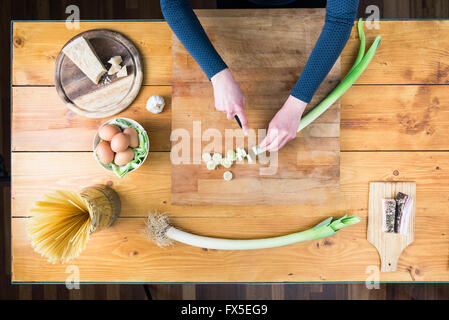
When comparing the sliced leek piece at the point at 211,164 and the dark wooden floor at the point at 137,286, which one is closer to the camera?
the sliced leek piece at the point at 211,164

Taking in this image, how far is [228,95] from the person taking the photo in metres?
0.77

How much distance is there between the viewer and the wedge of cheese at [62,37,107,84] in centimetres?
85

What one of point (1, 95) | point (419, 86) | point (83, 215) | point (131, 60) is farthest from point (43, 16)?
point (419, 86)

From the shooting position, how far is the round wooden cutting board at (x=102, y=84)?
87cm

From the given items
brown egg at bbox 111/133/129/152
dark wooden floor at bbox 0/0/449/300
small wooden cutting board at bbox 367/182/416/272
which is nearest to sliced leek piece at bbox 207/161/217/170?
brown egg at bbox 111/133/129/152

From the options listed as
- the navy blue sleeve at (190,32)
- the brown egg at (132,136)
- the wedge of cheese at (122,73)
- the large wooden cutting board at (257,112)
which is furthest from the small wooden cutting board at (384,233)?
the wedge of cheese at (122,73)

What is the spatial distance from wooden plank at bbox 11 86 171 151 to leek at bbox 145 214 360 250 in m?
0.23

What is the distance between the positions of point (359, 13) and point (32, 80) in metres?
1.38

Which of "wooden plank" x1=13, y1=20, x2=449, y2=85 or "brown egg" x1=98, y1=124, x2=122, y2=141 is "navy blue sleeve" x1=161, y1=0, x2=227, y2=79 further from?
"brown egg" x1=98, y1=124, x2=122, y2=141

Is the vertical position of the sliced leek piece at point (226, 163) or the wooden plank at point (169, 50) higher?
the wooden plank at point (169, 50)

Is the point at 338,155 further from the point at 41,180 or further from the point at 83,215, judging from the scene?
the point at 41,180

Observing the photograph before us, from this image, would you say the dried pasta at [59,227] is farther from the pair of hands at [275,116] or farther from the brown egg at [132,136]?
the pair of hands at [275,116]

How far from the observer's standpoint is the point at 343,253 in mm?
911

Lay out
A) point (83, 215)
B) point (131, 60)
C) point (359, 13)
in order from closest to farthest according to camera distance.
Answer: point (83, 215) → point (131, 60) → point (359, 13)
